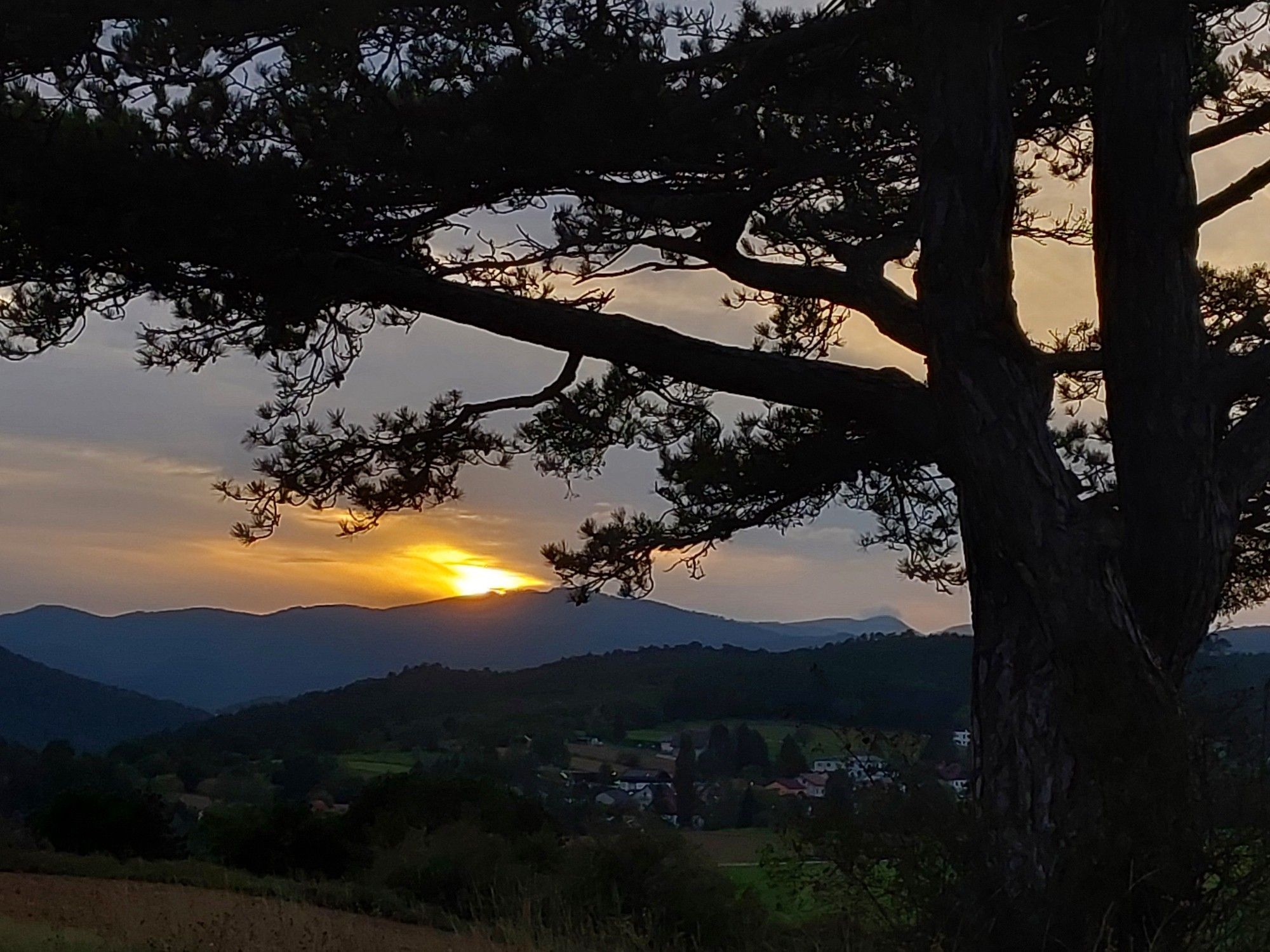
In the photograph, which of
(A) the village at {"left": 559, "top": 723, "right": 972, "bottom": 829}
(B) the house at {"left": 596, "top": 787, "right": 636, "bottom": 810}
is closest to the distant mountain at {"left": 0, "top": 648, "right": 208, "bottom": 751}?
(B) the house at {"left": 596, "top": 787, "right": 636, "bottom": 810}

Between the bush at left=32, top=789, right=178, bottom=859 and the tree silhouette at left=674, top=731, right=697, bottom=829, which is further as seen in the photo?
the bush at left=32, top=789, right=178, bottom=859

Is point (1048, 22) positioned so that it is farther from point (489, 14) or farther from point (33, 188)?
point (33, 188)

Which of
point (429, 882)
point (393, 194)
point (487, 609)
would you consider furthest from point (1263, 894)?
point (487, 609)

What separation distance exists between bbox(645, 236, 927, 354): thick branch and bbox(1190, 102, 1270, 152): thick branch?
4.81ft

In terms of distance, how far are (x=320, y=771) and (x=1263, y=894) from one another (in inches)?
1004

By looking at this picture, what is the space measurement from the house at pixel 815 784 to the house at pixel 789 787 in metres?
0.01

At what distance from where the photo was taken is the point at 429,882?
481 inches

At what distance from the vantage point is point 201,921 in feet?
20.9

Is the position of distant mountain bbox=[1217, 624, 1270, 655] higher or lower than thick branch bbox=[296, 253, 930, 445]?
lower

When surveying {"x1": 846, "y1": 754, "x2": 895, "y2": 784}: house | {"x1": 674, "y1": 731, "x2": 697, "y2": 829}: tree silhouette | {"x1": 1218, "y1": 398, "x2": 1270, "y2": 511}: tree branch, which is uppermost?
{"x1": 1218, "y1": 398, "x2": 1270, "y2": 511}: tree branch

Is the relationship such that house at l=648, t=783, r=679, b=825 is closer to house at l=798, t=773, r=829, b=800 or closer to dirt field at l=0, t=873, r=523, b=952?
dirt field at l=0, t=873, r=523, b=952

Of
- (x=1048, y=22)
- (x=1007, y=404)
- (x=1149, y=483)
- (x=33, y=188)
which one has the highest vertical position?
(x=1048, y=22)

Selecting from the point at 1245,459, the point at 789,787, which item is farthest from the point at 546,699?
the point at 1245,459

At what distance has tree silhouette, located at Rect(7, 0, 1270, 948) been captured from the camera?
5.06 m
